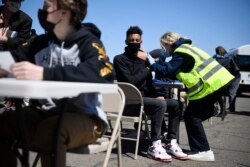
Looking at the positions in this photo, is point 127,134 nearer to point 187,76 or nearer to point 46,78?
point 187,76

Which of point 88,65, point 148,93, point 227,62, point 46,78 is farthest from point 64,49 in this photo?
point 227,62

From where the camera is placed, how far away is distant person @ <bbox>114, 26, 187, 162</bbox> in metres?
3.73

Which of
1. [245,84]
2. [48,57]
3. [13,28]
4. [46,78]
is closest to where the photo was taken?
[46,78]

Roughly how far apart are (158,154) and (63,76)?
237cm

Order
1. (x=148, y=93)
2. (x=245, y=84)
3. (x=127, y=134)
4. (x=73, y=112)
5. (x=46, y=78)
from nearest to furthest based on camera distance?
(x=46, y=78) < (x=73, y=112) < (x=148, y=93) < (x=127, y=134) < (x=245, y=84)

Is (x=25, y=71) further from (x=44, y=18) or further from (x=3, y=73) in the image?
(x=44, y=18)

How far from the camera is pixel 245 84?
19.1 metres

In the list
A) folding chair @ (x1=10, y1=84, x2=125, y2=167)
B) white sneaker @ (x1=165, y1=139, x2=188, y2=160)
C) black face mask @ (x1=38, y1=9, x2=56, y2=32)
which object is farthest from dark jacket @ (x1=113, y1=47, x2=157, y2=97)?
black face mask @ (x1=38, y1=9, x2=56, y2=32)

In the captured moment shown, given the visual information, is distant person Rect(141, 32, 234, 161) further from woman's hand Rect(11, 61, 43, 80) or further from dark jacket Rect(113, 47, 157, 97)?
woman's hand Rect(11, 61, 43, 80)

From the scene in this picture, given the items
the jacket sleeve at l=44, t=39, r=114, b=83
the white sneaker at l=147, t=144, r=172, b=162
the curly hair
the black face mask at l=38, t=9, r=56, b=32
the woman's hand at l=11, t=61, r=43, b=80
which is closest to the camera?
the woman's hand at l=11, t=61, r=43, b=80

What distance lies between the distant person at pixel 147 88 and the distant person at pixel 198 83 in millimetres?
149

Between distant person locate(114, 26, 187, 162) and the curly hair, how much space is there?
2.00 meters

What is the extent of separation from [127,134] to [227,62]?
4028mm

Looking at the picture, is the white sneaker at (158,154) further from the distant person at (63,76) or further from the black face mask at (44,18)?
the black face mask at (44,18)
